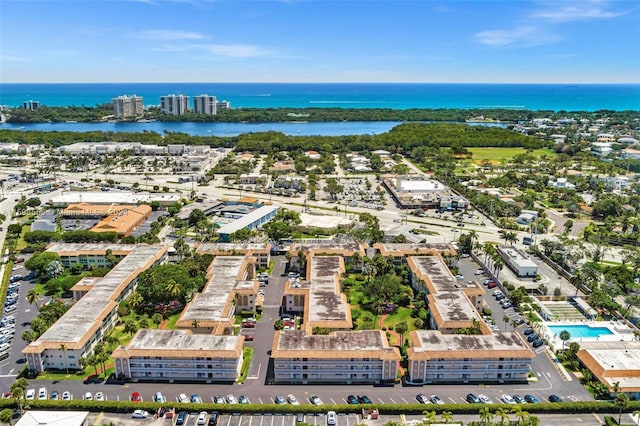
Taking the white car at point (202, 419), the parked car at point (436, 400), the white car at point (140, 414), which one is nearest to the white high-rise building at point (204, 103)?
the white car at point (140, 414)

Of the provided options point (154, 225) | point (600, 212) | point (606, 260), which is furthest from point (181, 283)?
point (600, 212)

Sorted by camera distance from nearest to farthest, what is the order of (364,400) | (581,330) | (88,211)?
(364,400)
(581,330)
(88,211)

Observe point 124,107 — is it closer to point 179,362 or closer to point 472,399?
point 179,362

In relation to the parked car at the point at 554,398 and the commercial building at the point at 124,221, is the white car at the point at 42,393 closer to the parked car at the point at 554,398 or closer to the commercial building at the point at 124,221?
A: the commercial building at the point at 124,221

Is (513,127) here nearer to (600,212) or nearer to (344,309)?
(600,212)

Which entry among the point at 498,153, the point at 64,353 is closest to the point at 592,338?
the point at 64,353

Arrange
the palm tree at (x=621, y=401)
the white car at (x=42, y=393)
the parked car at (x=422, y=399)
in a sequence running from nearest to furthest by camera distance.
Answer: the palm tree at (x=621, y=401) < the parked car at (x=422, y=399) < the white car at (x=42, y=393)
